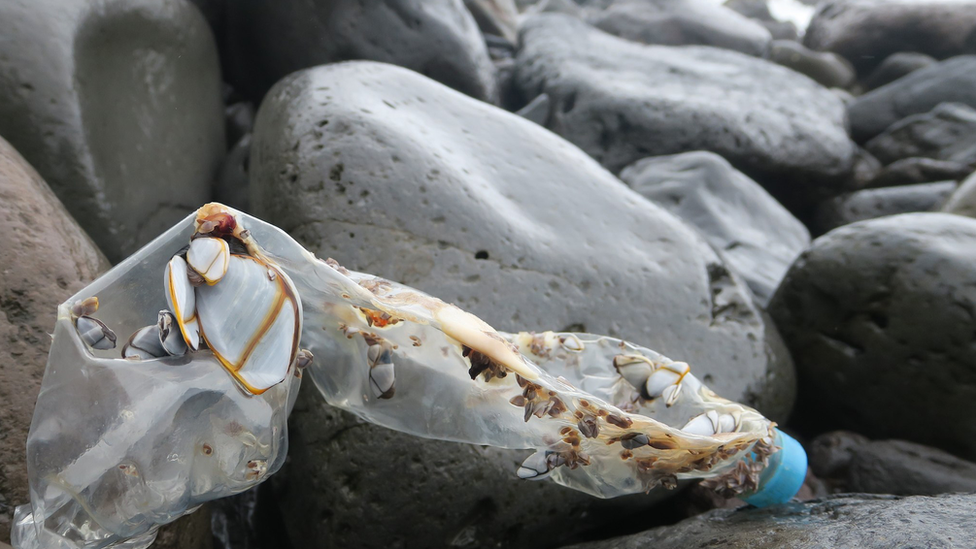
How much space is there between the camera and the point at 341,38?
405 cm

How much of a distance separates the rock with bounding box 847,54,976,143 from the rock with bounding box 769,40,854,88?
5.86ft

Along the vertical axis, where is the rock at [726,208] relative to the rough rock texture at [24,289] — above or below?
below

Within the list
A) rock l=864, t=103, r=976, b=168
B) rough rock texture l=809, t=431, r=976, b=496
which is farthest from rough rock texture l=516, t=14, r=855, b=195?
rough rock texture l=809, t=431, r=976, b=496

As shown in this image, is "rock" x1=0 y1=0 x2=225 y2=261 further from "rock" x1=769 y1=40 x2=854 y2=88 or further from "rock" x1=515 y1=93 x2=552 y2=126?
"rock" x1=769 y1=40 x2=854 y2=88

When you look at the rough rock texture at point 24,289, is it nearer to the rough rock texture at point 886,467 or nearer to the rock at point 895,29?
the rough rock texture at point 886,467

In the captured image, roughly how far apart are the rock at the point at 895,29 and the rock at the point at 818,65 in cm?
55

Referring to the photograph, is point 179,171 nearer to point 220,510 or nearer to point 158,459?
point 220,510

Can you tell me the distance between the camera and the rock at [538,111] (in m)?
5.24

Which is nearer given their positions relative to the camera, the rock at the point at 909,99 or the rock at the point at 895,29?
the rock at the point at 909,99

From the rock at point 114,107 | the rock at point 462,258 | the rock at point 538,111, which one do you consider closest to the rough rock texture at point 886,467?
the rock at point 462,258

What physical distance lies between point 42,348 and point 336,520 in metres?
1.00

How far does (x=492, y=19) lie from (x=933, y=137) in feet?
17.1

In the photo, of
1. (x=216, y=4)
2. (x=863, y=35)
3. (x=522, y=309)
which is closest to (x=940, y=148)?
(x=863, y=35)

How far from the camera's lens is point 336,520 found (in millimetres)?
2137
